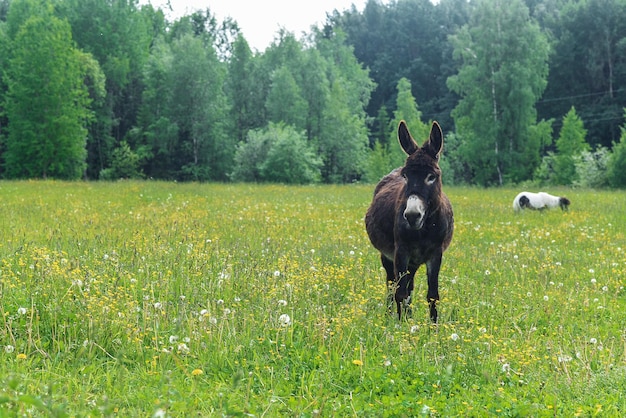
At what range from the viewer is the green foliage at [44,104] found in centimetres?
5044

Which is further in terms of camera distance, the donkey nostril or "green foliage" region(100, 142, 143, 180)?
"green foliage" region(100, 142, 143, 180)

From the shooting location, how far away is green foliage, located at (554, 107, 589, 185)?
50.6 meters

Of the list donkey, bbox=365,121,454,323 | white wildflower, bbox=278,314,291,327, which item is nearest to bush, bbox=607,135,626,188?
donkey, bbox=365,121,454,323

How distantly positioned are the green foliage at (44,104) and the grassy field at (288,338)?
148 feet

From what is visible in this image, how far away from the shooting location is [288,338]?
532 cm

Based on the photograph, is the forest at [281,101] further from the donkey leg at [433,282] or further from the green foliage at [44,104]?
the donkey leg at [433,282]

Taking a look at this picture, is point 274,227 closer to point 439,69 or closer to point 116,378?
point 116,378

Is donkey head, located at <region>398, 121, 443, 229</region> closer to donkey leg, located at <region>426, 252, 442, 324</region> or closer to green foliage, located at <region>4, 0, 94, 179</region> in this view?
donkey leg, located at <region>426, 252, 442, 324</region>

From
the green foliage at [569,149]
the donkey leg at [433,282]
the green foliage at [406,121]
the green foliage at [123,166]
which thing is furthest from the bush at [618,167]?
the green foliage at [123,166]

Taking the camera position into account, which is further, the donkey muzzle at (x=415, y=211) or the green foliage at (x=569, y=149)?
the green foliage at (x=569, y=149)

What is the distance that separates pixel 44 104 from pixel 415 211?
52.6 m

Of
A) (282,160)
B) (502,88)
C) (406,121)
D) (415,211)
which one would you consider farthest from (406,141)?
(406,121)

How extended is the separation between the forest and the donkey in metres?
38.1

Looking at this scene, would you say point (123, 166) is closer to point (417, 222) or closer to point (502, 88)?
point (502, 88)
